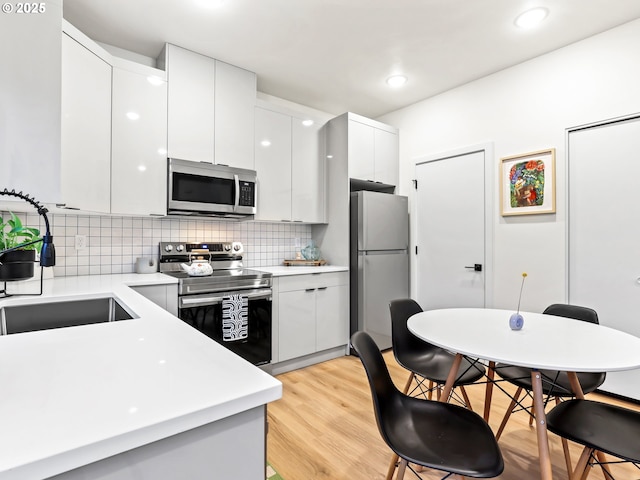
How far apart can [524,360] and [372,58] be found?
2.61 m

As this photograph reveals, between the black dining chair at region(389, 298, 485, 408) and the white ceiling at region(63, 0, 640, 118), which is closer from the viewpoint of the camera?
the black dining chair at region(389, 298, 485, 408)

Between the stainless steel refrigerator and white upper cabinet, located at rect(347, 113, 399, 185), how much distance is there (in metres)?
0.28

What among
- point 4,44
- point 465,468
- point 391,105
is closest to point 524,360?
point 465,468

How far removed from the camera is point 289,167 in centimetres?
346

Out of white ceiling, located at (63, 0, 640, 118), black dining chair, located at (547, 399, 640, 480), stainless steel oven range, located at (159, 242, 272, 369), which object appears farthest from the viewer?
stainless steel oven range, located at (159, 242, 272, 369)

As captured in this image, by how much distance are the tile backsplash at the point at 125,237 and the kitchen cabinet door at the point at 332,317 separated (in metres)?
0.76

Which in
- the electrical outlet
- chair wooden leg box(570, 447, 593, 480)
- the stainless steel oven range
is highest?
the electrical outlet

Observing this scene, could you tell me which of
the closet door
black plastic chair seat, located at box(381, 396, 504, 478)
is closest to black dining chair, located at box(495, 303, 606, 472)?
black plastic chair seat, located at box(381, 396, 504, 478)

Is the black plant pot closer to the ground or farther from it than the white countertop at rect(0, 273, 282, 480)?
farther from it

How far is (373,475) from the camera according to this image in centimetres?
172

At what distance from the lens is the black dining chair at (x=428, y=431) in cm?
111

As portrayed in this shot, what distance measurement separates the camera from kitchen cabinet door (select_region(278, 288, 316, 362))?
306 centimetres

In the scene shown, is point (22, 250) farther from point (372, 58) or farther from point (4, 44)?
point (372, 58)

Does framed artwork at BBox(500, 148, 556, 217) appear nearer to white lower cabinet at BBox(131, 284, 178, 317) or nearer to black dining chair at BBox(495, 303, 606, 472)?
black dining chair at BBox(495, 303, 606, 472)
